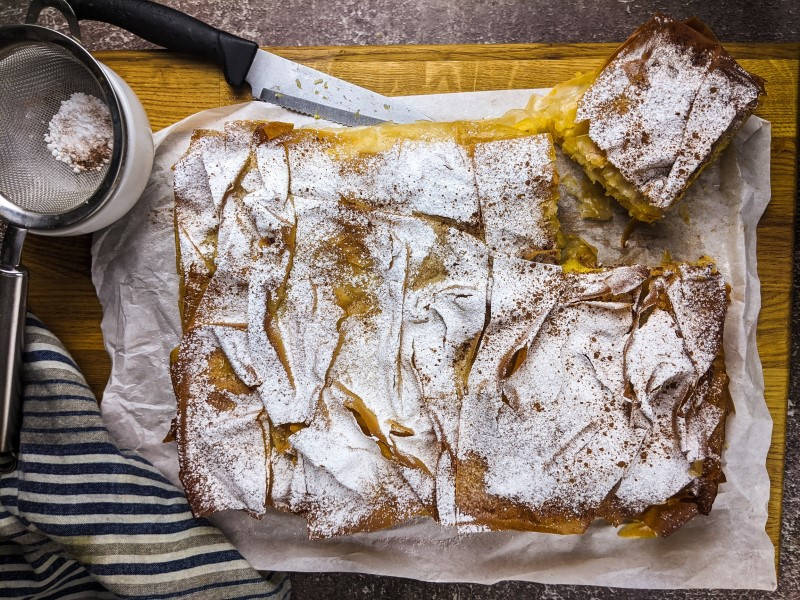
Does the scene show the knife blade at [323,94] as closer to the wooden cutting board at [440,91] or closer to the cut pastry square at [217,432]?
the wooden cutting board at [440,91]

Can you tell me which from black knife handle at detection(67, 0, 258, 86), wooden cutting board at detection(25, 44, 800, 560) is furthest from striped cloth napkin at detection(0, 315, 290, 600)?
black knife handle at detection(67, 0, 258, 86)

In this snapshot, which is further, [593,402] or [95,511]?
[95,511]

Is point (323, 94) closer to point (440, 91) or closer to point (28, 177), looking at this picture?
point (440, 91)

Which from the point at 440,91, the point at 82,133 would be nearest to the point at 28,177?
the point at 82,133

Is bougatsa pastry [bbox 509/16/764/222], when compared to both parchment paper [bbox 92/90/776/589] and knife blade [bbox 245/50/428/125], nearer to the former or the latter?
parchment paper [bbox 92/90/776/589]

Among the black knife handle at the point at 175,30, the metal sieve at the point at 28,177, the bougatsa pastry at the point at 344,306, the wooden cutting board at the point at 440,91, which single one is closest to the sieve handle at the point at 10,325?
the metal sieve at the point at 28,177

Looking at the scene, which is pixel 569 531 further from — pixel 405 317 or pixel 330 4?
pixel 330 4
